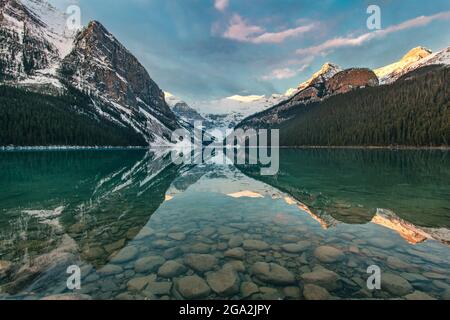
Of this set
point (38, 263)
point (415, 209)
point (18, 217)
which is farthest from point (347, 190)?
point (18, 217)

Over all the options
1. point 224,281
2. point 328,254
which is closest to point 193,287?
point 224,281

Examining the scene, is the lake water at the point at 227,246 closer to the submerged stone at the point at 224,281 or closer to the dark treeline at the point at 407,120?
the submerged stone at the point at 224,281

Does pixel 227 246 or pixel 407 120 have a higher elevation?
pixel 407 120

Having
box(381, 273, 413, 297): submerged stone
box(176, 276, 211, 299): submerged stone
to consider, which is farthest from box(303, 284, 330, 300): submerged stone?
box(176, 276, 211, 299): submerged stone

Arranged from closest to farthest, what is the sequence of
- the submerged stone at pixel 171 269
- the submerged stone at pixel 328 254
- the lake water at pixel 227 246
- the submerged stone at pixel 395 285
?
1. the submerged stone at pixel 395 285
2. the lake water at pixel 227 246
3. the submerged stone at pixel 171 269
4. the submerged stone at pixel 328 254

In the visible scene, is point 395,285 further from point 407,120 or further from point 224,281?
point 407,120

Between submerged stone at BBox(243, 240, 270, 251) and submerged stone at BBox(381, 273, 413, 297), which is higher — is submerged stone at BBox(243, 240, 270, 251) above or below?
below

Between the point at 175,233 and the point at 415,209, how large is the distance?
18.4m

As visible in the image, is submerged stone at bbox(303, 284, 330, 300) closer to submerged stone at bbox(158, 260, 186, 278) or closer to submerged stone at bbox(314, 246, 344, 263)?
submerged stone at bbox(314, 246, 344, 263)

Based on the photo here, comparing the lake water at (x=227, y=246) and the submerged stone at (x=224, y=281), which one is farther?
the lake water at (x=227, y=246)

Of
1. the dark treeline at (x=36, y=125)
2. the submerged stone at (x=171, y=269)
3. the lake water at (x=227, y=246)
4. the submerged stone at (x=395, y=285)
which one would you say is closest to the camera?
the submerged stone at (x=395, y=285)

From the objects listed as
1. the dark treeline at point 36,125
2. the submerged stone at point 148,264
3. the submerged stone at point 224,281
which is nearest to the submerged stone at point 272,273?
the submerged stone at point 224,281
